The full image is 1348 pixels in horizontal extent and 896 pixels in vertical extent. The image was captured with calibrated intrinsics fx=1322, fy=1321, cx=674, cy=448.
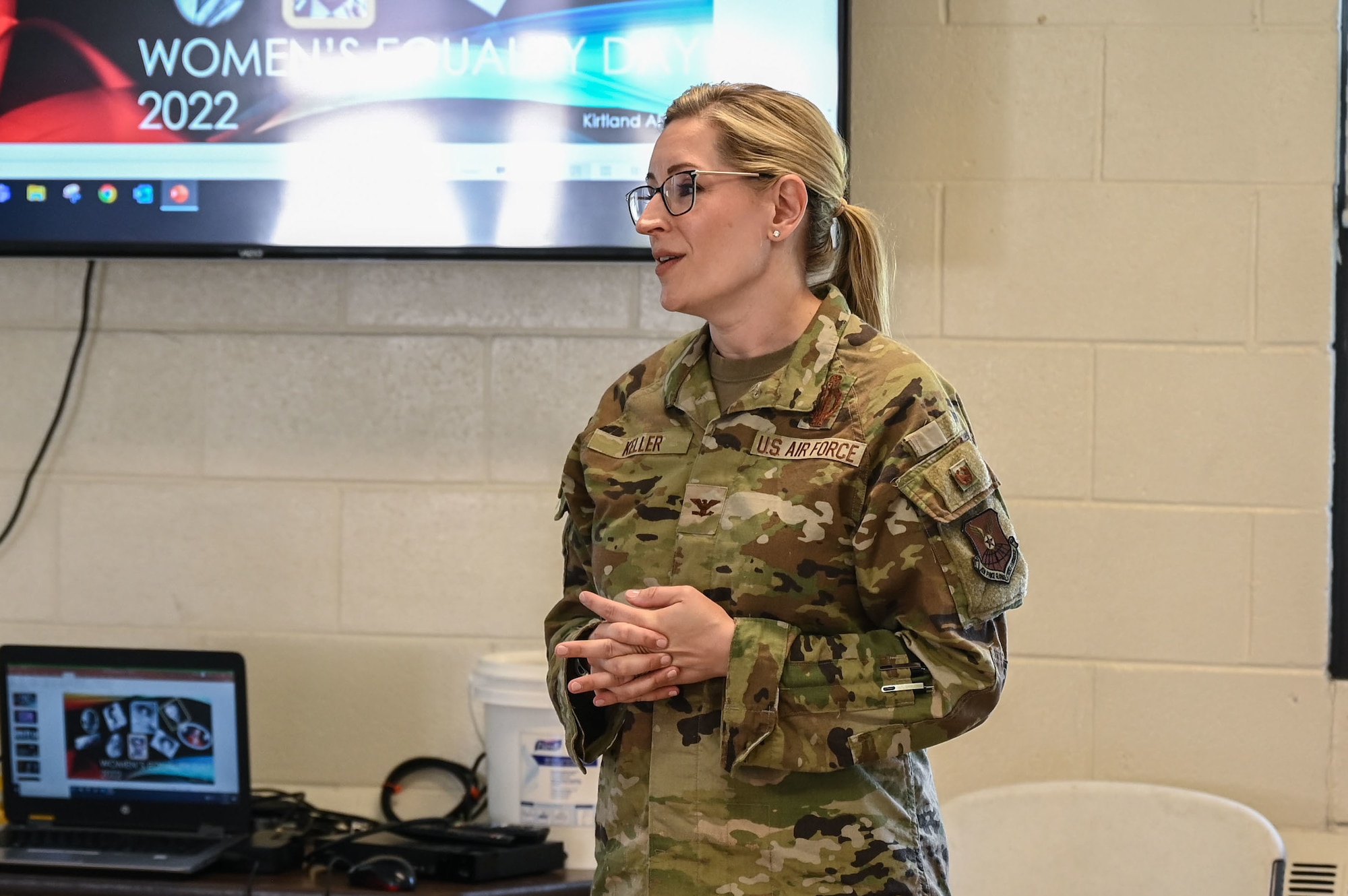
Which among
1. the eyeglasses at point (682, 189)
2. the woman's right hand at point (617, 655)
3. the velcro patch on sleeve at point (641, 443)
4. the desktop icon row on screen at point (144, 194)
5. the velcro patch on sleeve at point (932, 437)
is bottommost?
the woman's right hand at point (617, 655)

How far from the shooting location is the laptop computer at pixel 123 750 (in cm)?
219

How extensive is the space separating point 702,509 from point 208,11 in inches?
62.4

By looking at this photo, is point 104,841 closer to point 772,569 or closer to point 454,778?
point 454,778

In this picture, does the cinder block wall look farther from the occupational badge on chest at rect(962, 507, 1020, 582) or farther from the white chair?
the occupational badge on chest at rect(962, 507, 1020, 582)

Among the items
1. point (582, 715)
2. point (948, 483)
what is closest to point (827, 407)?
point (948, 483)

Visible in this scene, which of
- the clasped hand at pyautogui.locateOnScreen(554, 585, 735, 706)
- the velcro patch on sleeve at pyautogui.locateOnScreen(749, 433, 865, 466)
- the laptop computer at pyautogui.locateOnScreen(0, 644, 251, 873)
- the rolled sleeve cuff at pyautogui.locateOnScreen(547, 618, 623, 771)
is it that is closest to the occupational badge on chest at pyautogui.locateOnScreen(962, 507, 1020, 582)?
the velcro patch on sleeve at pyautogui.locateOnScreen(749, 433, 865, 466)

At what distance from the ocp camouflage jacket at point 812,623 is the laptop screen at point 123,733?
0.99m

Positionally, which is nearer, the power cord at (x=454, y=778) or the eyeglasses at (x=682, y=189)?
the eyeglasses at (x=682, y=189)

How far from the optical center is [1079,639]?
240 cm

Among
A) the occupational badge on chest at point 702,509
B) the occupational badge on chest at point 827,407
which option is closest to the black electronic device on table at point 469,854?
the occupational badge on chest at point 702,509

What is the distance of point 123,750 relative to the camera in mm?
2225

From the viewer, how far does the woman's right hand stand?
4.25 ft

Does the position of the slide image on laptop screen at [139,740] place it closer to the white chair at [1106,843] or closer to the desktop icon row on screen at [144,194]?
the desktop icon row on screen at [144,194]

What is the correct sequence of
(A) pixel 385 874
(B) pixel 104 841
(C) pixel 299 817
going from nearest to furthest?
1. (A) pixel 385 874
2. (B) pixel 104 841
3. (C) pixel 299 817
